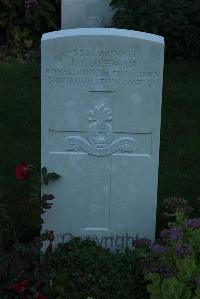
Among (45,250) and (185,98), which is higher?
(185,98)

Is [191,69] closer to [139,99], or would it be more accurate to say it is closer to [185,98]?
[185,98]

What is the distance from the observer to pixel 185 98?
24.5ft

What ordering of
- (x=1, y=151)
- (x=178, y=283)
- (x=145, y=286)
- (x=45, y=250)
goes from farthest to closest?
(x=1, y=151) → (x=45, y=250) → (x=145, y=286) → (x=178, y=283)

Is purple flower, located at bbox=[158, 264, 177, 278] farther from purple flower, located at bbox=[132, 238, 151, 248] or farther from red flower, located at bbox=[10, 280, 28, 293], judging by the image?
red flower, located at bbox=[10, 280, 28, 293]

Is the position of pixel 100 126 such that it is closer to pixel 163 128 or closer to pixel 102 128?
pixel 102 128

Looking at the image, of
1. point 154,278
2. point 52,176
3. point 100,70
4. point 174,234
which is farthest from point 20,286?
point 100,70

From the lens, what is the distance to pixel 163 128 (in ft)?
21.9

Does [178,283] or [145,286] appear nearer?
[178,283]

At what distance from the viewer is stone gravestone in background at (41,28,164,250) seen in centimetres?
401

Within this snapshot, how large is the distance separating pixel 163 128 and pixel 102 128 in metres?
2.61

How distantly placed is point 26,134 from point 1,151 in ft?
1.51

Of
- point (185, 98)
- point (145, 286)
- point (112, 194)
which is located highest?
point (185, 98)

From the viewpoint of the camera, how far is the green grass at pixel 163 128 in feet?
17.9

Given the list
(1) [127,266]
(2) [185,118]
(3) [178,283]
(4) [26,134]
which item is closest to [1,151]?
(4) [26,134]
